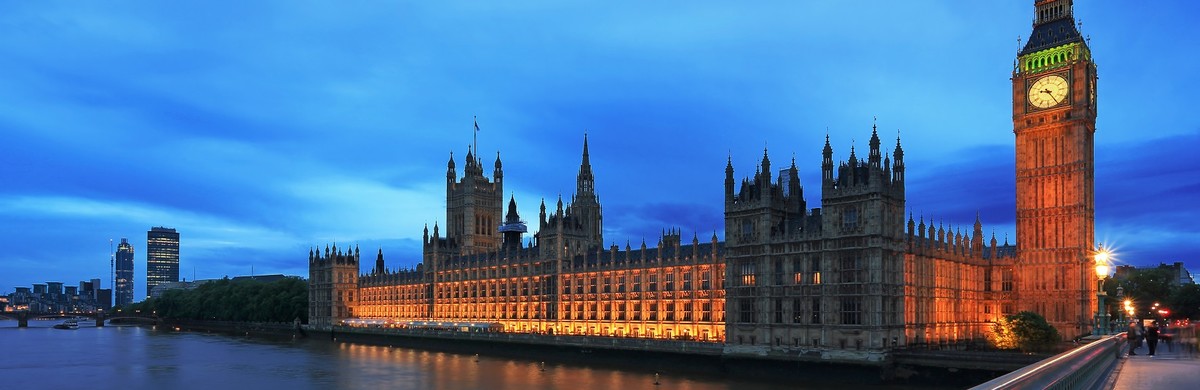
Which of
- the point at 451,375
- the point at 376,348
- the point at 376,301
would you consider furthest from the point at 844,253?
the point at 376,301

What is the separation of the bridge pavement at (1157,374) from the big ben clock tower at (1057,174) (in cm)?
7266

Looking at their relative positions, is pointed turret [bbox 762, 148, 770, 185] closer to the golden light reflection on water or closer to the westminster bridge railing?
the golden light reflection on water

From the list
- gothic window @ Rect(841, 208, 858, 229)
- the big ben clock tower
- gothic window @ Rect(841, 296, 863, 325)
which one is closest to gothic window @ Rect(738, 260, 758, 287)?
gothic window @ Rect(841, 296, 863, 325)

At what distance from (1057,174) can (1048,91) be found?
31.7 feet

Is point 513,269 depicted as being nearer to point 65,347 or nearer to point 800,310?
point 800,310

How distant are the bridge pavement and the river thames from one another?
5200 cm

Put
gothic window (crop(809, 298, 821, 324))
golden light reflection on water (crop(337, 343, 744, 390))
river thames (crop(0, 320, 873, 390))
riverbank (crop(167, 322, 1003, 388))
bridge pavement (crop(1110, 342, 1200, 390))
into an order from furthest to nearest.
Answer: gothic window (crop(809, 298, 821, 324)), river thames (crop(0, 320, 873, 390)), golden light reflection on water (crop(337, 343, 744, 390)), riverbank (crop(167, 322, 1003, 388)), bridge pavement (crop(1110, 342, 1200, 390))

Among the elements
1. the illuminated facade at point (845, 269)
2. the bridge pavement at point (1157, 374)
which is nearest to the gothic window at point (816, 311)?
the illuminated facade at point (845, 269)

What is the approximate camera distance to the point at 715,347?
323 ft

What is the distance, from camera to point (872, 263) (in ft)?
283

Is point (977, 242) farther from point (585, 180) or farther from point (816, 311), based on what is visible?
point (585, 180)

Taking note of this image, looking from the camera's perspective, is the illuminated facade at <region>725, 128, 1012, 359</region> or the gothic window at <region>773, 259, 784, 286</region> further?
the gothic window at <region>773, 259, 784, 286</region>

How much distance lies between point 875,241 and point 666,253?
38.2 meters

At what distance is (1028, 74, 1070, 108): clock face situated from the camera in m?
103
